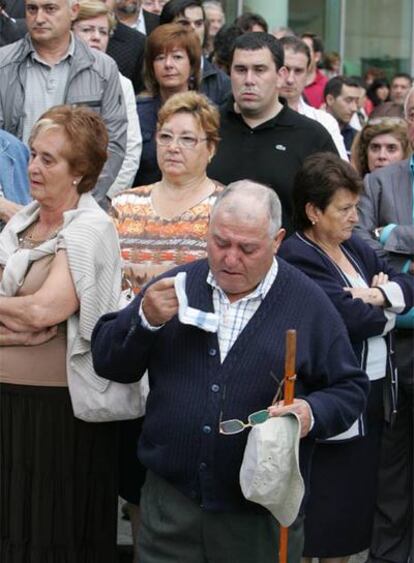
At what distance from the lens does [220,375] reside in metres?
4.04

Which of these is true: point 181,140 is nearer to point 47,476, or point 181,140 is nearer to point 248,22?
point 47,476

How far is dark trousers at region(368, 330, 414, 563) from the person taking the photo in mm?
6023

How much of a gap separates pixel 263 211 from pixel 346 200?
1361mm

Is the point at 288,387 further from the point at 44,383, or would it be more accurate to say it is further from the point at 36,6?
the point at 36,6

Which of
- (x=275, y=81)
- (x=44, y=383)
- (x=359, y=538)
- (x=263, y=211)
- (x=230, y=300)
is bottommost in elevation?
(x=359, y=538)

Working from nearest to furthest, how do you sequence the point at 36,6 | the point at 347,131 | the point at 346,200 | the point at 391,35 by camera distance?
the point at 346,200
the point at 36,6
the point at 347,131
the point at 391,35

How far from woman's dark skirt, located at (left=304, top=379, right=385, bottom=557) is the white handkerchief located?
154cm

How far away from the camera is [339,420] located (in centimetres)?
411

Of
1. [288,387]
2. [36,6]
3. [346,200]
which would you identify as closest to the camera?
[288,387]

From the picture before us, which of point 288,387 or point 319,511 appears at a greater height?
point 288,387

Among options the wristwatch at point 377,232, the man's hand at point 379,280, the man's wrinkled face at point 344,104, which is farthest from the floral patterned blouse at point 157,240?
the man's wrinkled face at point 344,104

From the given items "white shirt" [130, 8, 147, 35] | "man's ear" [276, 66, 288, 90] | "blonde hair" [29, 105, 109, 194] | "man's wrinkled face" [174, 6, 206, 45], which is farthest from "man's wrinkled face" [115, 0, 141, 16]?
"blonde hair" [29, 105, 109, 194]

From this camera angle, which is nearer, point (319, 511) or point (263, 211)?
point (263, 211)

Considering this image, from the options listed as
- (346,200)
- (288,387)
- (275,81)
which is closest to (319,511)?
(346,200)
